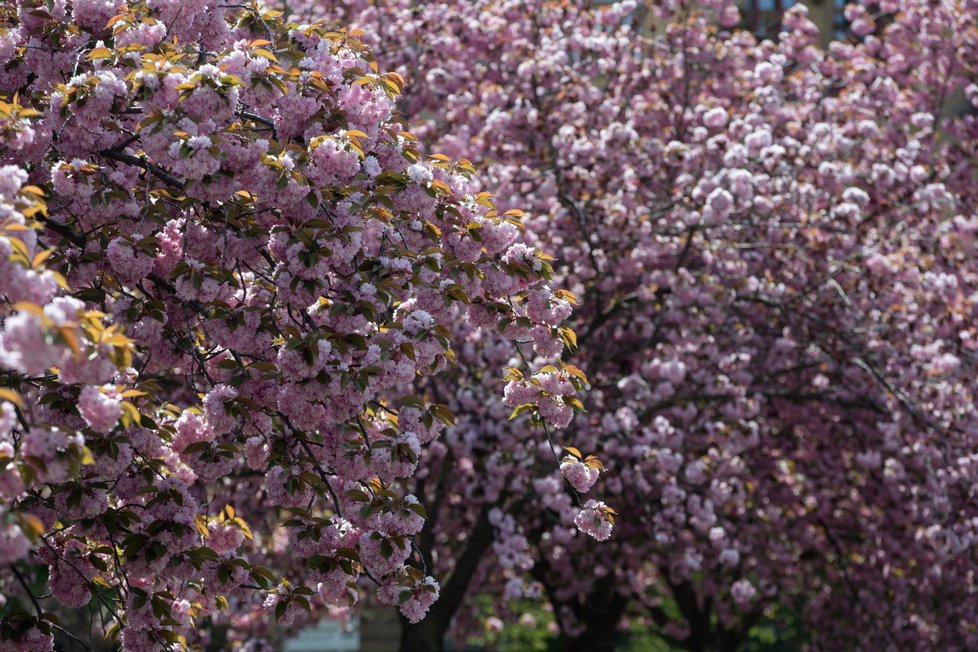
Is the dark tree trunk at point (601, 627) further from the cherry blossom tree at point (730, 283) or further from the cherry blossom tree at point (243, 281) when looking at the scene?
the cherry blossom tree at point (243, 281)

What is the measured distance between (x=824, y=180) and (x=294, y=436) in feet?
25.7

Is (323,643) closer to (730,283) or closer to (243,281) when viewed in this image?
(730,283)

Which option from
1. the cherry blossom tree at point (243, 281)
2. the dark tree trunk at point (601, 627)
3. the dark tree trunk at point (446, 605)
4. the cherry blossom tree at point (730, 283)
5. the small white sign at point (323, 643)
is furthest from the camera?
the small white sign at point (323, 643)

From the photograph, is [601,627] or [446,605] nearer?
[446,605]

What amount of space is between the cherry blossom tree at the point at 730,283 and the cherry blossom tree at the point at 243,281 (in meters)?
4.70

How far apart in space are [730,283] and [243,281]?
667 centimetres

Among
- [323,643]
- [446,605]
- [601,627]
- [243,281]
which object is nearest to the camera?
[243,281]

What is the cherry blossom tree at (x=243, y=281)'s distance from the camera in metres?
4.69

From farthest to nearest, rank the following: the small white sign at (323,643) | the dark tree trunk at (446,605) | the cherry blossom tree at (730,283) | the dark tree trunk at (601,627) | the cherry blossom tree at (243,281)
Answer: the small white sign at (323,643) < the dark tree trunk at (601,627) < the cherry blossom tree at (730,283) < the dark tree trunk at (446,605) < the cherry blossom tree at (243,281)

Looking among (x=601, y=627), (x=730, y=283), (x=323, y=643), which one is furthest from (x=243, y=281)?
(x=323, y=643)

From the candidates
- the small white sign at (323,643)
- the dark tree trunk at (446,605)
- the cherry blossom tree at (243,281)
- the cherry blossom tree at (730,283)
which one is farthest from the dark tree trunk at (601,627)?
the small white sign at (323,643)

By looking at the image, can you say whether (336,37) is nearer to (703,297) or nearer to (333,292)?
(333,292)

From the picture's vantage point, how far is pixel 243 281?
5.13 metres

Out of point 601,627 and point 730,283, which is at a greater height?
point 730,283
